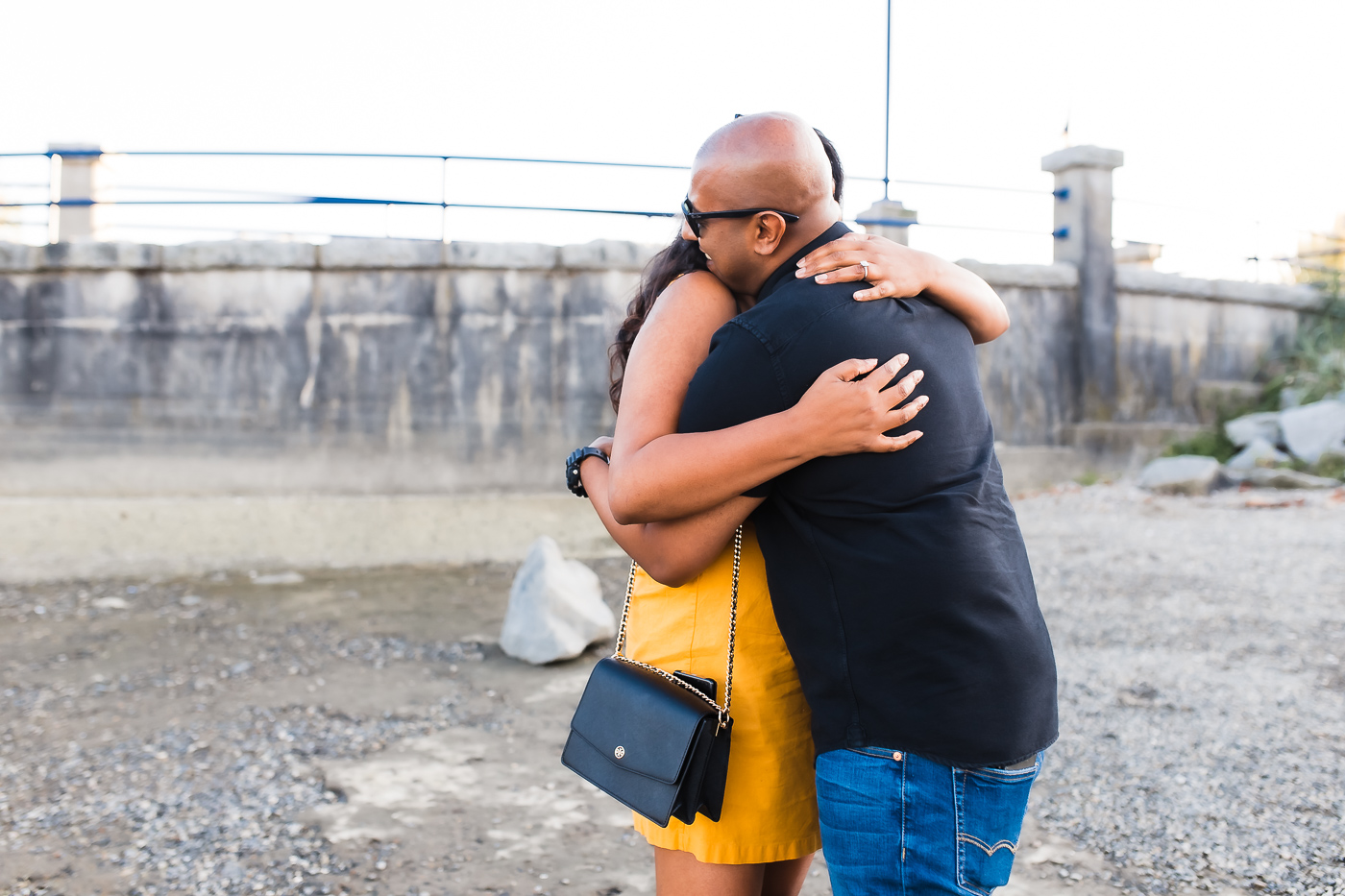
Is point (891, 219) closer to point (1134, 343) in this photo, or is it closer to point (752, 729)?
point (1134, 343)

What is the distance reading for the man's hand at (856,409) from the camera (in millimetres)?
1131

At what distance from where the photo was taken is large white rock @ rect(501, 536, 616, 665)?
5.00m

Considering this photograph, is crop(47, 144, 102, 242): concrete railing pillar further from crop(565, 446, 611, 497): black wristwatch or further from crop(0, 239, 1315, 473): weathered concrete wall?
crop(565, 446, 611, 497): black wristwatch

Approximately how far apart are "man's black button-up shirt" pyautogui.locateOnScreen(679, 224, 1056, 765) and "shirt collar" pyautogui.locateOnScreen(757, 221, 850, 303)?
0.04m

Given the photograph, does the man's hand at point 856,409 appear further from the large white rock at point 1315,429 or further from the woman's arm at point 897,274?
the large white rock at point 1315,429

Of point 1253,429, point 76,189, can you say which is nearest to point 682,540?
point 76,189

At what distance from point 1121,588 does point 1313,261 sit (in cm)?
1264

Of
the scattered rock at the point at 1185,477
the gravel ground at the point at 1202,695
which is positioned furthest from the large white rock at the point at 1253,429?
the gravel ground at the point at 1202,695

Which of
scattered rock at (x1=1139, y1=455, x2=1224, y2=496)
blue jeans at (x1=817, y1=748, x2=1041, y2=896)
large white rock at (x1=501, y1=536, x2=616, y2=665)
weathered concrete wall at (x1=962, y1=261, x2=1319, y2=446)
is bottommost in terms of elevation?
large white rock at (x1=501, y1=536, x2=616, y2=665)

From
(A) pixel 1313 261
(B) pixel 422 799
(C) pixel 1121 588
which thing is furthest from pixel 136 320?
(A) pixel 1313 261

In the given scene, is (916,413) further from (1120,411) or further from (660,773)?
(1120,411)

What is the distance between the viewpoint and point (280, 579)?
7.01m

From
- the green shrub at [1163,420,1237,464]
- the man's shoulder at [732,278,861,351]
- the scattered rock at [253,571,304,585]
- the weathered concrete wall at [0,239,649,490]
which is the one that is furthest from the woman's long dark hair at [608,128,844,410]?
the green shrub at [1163,420,1237,464]

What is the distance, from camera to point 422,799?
3375 mm
